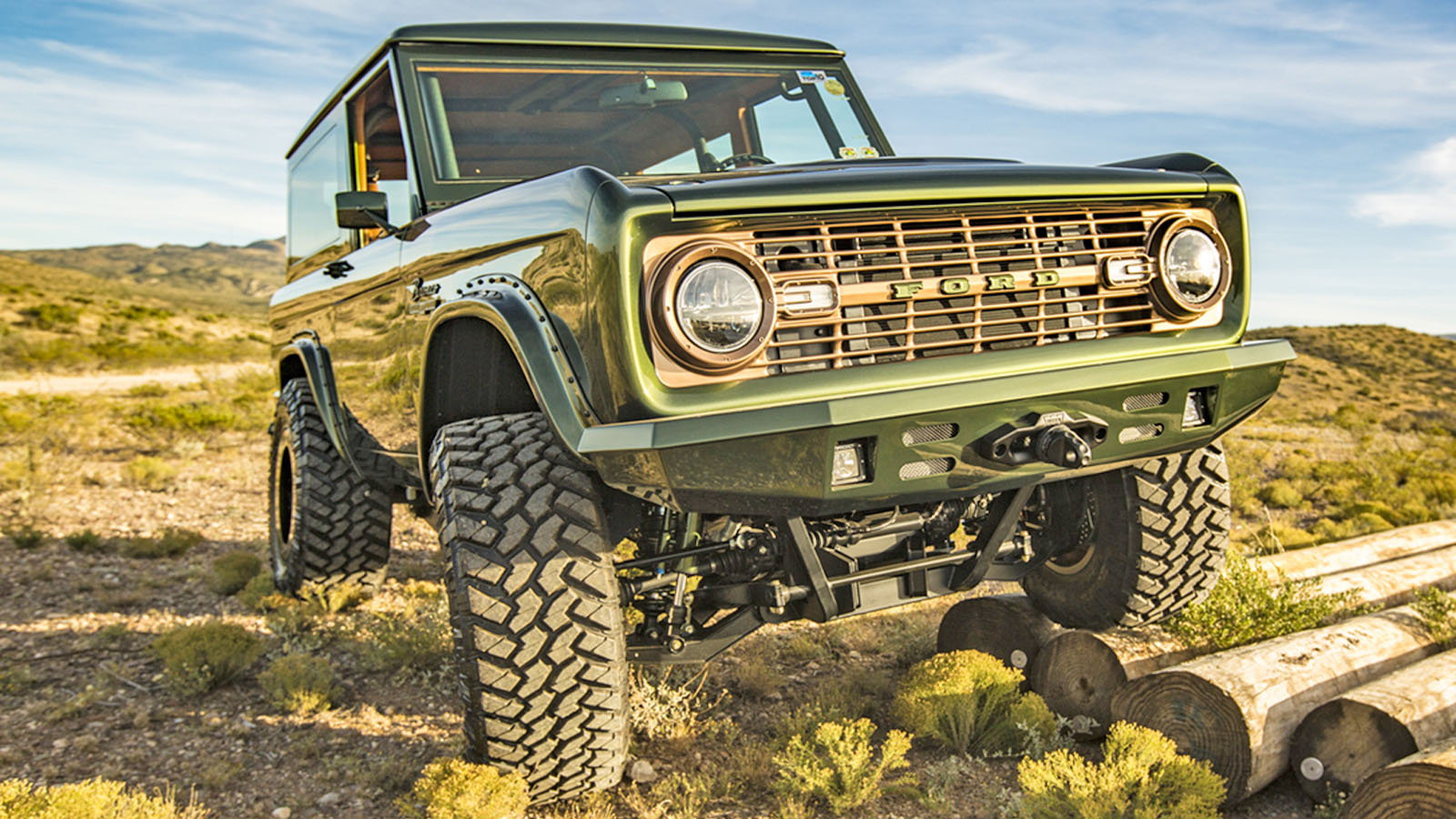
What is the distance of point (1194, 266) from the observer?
3039mm

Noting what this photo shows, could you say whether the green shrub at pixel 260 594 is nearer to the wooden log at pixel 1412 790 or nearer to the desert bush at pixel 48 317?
the wooden log at pixel 1412 790

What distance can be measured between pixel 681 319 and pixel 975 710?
2.08m

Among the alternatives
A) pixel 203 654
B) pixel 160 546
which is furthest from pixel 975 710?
pixel 160 546

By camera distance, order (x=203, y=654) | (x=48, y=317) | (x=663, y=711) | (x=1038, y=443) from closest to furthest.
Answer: (x=1038, y=443), (x=663, y=711), (x=203, y=654), (x=48, y=317)

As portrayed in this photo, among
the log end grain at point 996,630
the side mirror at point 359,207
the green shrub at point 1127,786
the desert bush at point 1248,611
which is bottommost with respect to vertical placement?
the green shrub at point 1127,786

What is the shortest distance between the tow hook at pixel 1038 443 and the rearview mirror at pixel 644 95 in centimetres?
225

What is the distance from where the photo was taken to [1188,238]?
3061mm

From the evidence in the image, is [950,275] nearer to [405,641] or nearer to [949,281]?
[949,281]

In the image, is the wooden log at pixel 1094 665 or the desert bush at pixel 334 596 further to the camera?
the desert bush at pixel 334 596

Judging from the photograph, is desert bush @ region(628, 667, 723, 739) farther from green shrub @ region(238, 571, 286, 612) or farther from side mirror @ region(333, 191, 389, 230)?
green shrub @ region(238, 571, 286, 612)

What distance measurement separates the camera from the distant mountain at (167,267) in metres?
145

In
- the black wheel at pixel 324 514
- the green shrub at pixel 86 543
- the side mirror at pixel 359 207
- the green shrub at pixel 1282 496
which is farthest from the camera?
the green shrub at pixel 1282 496

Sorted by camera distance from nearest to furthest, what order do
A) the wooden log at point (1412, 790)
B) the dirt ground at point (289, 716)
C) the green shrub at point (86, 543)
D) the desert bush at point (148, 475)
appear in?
the wooden log at point (1412, 790) → the dirt ground at point (289, 716) → the green shrub at point (86, 543) → the desert bush at point (148, 475)

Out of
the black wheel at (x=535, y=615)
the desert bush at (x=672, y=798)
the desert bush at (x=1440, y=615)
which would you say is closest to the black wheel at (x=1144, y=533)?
the desert bush at (x=1440, y=615)
